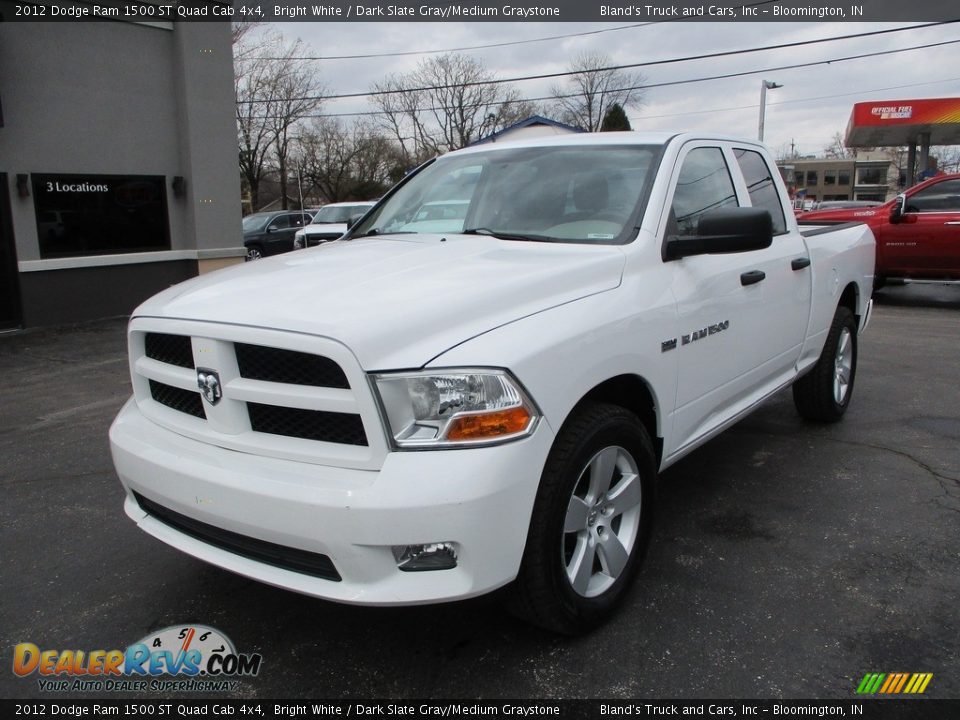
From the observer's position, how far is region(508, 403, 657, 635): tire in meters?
2.40

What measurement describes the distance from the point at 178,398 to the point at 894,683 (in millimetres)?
2665

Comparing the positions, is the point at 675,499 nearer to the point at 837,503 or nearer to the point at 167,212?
the point at 837,503

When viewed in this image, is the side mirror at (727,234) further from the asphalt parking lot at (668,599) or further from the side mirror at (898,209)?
the side mirror at (898,209)

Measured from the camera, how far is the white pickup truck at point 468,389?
2.20 meters

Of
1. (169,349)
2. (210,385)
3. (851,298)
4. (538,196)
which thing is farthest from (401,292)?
(851,298)

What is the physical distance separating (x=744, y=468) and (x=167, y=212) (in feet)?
33.7

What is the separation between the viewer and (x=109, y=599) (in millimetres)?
3096

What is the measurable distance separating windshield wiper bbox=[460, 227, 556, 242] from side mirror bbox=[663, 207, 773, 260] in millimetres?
544

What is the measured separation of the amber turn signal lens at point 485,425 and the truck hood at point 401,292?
22 cm

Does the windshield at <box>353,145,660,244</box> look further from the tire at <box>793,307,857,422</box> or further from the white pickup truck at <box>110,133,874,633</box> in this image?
the tire at <box>793,307,857,422</box>

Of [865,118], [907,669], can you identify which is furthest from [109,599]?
[865,118]

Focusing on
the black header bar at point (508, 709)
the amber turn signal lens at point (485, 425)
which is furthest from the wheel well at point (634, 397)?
the black header bar at point (508, 709)

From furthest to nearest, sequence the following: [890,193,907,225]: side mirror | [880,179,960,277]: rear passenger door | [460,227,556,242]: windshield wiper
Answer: [890,193,907,225]: side mirror, [880,179,960,277]: rear passenger door, [460,227,556,242]: windshield wiper

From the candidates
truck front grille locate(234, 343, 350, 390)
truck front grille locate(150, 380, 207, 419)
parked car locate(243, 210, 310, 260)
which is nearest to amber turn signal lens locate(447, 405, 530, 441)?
truck front grille locate(234, 343, 350, 390)
